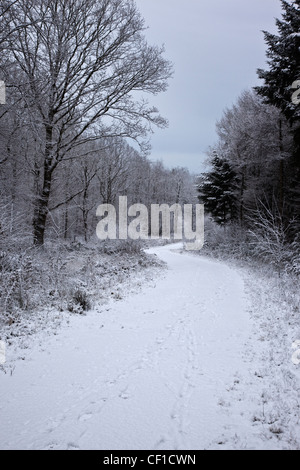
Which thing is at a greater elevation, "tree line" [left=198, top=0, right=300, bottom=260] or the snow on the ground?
"tree line" [left=198, top=0, right=300, bottom=260]

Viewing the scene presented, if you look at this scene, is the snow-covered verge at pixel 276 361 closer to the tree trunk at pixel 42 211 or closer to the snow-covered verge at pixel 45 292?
the snow-covered verge at pixel 45 292

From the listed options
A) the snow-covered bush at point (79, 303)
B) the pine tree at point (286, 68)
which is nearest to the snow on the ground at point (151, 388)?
the snow-covered bush at point (79, 303)

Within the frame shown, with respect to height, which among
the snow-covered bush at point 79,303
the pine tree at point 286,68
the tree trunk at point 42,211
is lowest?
the snow-covered bush at point 79,303

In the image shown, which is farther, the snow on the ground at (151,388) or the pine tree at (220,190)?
the pine tree at (220,190)

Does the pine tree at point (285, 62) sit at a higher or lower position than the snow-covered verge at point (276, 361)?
higher

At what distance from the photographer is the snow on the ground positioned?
2822 millimetres

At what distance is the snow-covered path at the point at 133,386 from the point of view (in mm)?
2828

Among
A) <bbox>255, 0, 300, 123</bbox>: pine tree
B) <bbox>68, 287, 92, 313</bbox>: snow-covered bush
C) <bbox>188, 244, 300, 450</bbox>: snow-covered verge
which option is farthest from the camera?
<bbox>255, 0, 300, 123</bbox>: pine tree

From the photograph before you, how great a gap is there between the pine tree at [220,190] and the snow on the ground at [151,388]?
18128mm

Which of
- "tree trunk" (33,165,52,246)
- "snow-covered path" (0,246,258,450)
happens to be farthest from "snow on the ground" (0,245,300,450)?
"tree trunk" (33,165,52,246)

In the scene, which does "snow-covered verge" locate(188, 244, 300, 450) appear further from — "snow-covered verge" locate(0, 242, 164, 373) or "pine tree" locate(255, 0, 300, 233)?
"pine tree" locate(255, 0, 300, 233)

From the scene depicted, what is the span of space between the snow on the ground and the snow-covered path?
1 centimetres

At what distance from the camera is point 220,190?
77.0 feet
